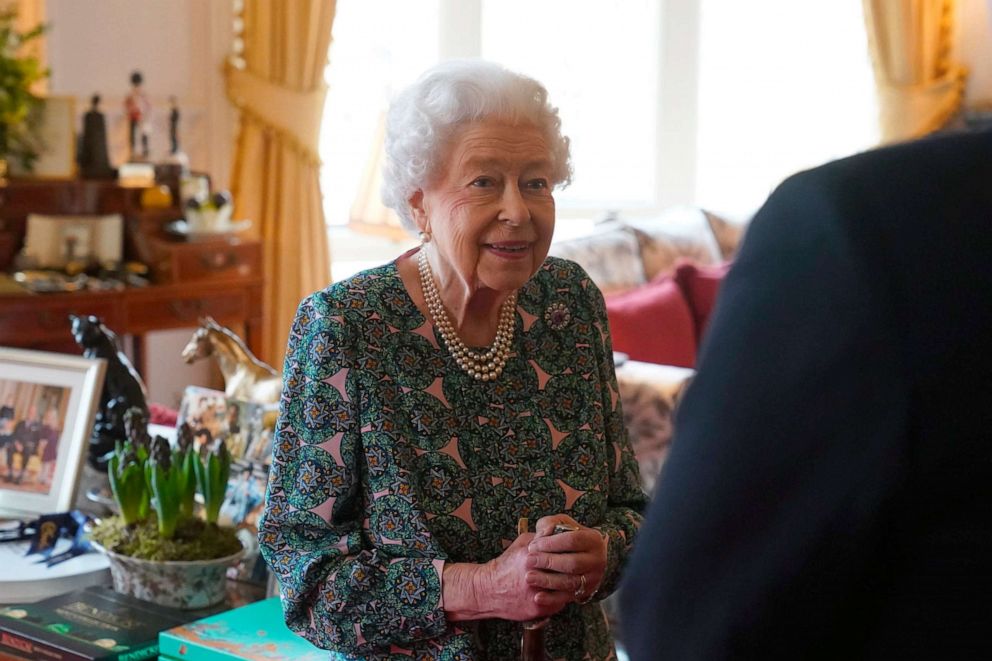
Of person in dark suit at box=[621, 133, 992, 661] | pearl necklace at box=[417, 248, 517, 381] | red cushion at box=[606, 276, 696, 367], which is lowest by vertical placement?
red cushion at box=[606, 276, 696, 367]

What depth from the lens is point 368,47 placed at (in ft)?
19.6

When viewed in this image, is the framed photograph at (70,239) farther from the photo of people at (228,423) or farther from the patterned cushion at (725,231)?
the photo of people at (228,423)

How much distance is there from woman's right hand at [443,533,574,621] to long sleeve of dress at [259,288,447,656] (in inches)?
0.9

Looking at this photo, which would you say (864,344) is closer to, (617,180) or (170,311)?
(170,311)

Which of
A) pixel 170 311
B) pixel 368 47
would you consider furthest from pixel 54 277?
pixel 368 47

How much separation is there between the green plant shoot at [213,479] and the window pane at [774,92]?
5200 millimetres

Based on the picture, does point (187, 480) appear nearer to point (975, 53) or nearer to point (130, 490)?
point (130, 490)

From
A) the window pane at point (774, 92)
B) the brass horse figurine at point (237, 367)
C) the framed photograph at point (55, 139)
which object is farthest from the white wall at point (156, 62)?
the brass horse figurine at point (237, 367)

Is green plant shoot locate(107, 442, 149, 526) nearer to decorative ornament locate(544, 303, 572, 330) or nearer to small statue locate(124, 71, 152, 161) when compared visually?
decorative ornament locate(544, 303, 572, 330)

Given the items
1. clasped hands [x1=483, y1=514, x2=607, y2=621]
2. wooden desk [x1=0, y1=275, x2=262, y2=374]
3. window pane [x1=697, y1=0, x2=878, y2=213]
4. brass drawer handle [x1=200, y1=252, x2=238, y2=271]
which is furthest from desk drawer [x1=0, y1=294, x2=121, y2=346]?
window pane [x1=697, y1=0, x2=878, y2=213]

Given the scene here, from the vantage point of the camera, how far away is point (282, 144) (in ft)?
17.8

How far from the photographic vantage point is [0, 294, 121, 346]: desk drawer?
13.9ft

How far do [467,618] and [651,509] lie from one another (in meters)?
0.86

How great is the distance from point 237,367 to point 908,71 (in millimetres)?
5273
